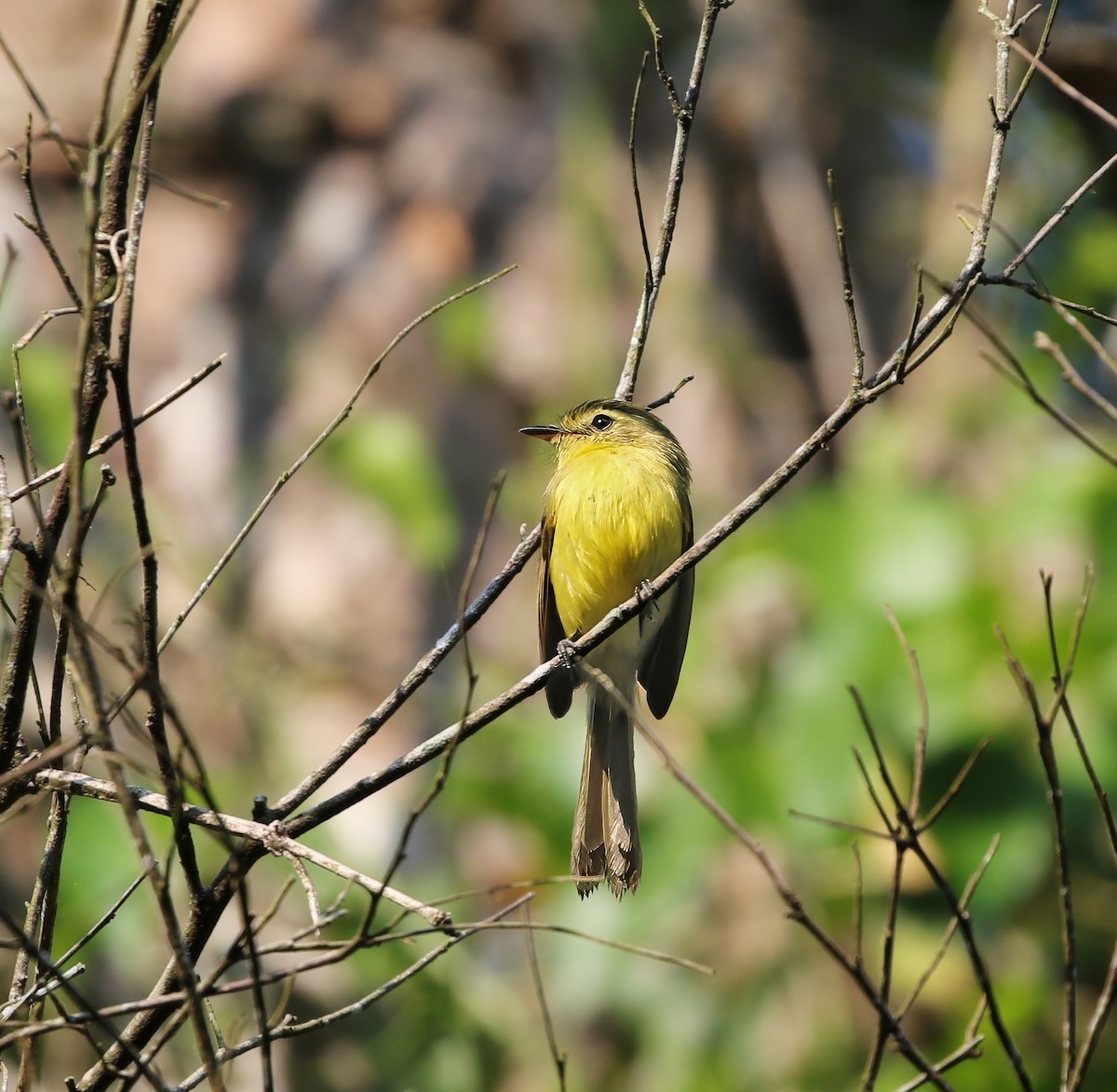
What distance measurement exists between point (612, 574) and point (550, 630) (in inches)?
18.2

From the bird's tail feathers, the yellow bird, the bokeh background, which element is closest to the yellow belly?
the yellow bird

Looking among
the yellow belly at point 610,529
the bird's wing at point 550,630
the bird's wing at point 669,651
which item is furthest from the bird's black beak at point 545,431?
the bird's wing at point 669,651

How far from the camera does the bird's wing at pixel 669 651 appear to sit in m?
4.40

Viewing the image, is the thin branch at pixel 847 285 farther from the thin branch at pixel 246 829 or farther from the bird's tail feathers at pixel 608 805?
the bird's tail feathers at pixel 608 805

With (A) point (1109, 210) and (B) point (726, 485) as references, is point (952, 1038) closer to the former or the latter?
(B) point (726, 485)

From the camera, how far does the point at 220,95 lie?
21.9 ft

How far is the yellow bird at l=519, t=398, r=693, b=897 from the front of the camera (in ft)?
13.0

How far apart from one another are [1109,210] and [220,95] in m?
4.10

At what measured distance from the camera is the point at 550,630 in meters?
4.54

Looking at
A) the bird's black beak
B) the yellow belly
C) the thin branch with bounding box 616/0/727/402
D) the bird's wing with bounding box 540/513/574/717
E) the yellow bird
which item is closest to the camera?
the thin branch with bounding box 616/0/727/402

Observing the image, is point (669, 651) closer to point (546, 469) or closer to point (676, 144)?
point (546, 469)

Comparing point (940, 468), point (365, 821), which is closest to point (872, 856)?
point (940, 468)

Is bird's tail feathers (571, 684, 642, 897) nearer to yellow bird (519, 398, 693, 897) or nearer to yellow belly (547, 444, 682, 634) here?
yellow bird (519, 398, 693, 897)

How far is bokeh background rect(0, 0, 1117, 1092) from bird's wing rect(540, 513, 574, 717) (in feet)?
1.48
